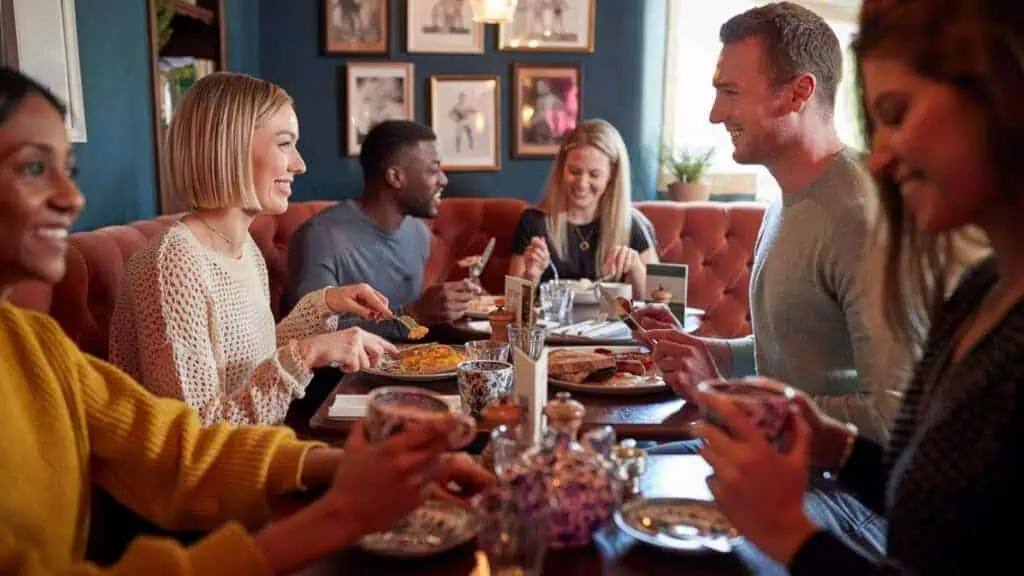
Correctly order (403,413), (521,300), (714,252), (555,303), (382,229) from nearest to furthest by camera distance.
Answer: (403,413)
(521,300)
(555,303)
(382,229)
(714,252)

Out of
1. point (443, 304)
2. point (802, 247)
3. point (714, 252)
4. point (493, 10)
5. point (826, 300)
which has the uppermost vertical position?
point (493, 10)

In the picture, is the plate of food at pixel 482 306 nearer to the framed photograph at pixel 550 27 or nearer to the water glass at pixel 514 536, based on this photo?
the water glass at pixel 514 536

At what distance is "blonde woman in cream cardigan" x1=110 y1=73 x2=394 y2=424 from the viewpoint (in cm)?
178

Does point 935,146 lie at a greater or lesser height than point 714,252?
greater

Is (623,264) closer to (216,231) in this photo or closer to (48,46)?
(216,231)

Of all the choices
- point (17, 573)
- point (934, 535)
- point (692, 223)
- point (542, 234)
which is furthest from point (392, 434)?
point (692, 223)

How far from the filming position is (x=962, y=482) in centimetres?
97

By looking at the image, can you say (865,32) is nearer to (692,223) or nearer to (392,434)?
(392,434)

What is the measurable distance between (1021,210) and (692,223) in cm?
345

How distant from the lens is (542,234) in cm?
403

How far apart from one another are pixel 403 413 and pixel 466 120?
13.0 feet

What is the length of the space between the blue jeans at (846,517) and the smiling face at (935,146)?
24.7 inches

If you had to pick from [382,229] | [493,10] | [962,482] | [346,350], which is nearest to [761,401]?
[962,482]

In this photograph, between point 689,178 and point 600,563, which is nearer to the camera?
point 600,563
